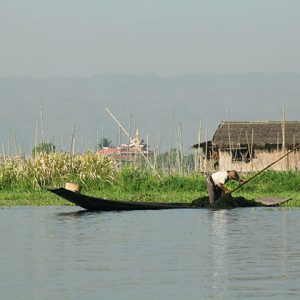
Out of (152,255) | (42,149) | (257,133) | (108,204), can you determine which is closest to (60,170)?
(42,149)

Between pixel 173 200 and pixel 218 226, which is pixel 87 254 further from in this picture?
pixel 173 200

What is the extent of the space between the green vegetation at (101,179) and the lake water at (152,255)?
604 cm

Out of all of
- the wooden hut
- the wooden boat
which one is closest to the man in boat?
the wooden boat

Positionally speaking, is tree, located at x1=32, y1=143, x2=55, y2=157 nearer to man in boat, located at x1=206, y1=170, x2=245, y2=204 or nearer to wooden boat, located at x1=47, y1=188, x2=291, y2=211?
Result: wooden boat, located at x1=47, y1=188, x2=291, y2=211

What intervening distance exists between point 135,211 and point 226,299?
14.5 m

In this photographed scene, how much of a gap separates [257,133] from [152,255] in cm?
3179

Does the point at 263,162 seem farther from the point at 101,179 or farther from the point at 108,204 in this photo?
the point at 108,204

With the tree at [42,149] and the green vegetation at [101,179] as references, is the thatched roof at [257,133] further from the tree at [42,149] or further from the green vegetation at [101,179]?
the green vegetation at [101,179]

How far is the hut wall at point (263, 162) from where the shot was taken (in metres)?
45.4

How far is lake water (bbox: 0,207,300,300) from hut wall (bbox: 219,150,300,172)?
60.5 ft

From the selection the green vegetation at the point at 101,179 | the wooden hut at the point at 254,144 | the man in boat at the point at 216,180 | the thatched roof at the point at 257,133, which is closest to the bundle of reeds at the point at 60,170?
the green vegetation at the point at 101,179

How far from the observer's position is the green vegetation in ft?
109

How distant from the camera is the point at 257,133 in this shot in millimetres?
48812

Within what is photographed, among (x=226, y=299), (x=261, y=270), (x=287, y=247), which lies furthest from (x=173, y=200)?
(x=226, y=299)
